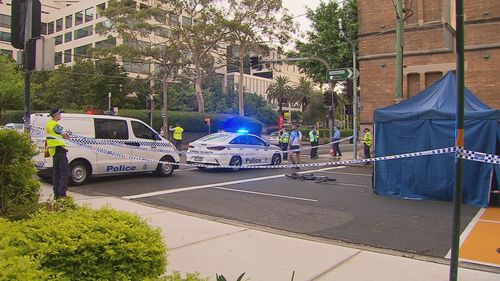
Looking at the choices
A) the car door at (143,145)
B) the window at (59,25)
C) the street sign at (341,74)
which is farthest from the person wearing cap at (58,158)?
the window at (59,25)

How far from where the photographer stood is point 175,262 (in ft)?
18.0

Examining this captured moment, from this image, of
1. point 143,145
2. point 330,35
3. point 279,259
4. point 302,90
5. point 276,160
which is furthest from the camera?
point 302,90

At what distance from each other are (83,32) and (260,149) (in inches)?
2696

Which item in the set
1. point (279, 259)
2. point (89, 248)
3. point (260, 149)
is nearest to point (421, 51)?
point (260, 149)

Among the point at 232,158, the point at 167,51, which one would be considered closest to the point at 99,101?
the point at 167,51

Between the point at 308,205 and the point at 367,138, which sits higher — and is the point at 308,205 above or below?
below

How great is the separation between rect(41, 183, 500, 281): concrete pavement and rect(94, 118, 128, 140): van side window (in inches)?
242

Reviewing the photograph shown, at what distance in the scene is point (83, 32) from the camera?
77.7 m

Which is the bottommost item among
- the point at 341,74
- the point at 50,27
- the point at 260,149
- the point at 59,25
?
the point at 260,149

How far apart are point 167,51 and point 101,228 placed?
37725 mm

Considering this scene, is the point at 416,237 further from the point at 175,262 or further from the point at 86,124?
the point at 86,124

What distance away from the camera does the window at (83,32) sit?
2992 inches

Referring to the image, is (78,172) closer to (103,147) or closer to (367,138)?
(103,147)

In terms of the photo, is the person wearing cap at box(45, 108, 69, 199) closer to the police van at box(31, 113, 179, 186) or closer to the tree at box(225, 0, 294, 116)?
the police van at box(31, 113, 179, 186)
